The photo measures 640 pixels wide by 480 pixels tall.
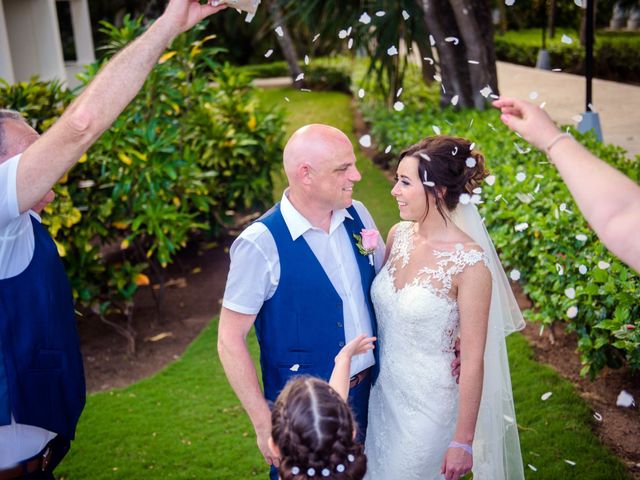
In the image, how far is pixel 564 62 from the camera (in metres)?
22.3

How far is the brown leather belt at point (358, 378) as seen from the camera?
2.96 metres

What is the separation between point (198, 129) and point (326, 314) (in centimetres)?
482

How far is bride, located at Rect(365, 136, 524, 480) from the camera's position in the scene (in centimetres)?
276

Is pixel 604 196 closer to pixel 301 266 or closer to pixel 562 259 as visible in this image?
pixel 301 266

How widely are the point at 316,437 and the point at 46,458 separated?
1069 mm

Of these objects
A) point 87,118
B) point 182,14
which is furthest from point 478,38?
point 87,118

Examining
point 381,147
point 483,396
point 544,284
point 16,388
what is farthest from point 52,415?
point 381,147

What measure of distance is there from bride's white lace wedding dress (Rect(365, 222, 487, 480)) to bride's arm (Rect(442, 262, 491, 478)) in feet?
0.22

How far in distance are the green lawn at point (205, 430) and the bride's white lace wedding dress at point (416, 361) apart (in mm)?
1257

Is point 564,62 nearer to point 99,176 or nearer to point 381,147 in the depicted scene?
point 381,147

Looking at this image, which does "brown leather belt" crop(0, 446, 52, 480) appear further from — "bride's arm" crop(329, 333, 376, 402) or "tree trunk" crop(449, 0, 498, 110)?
"tree trunk" crop(449, 0, 498, 110)

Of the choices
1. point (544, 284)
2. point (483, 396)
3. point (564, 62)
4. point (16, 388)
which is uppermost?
point (16, 388)

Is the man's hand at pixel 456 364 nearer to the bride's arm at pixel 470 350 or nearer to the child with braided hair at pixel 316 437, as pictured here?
the bride's arm at pixel 470 350

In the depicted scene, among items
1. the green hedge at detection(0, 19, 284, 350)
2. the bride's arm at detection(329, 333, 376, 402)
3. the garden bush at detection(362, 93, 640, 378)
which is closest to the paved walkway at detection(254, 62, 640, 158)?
the garden bush at detection(362, 93, 640, 378)
